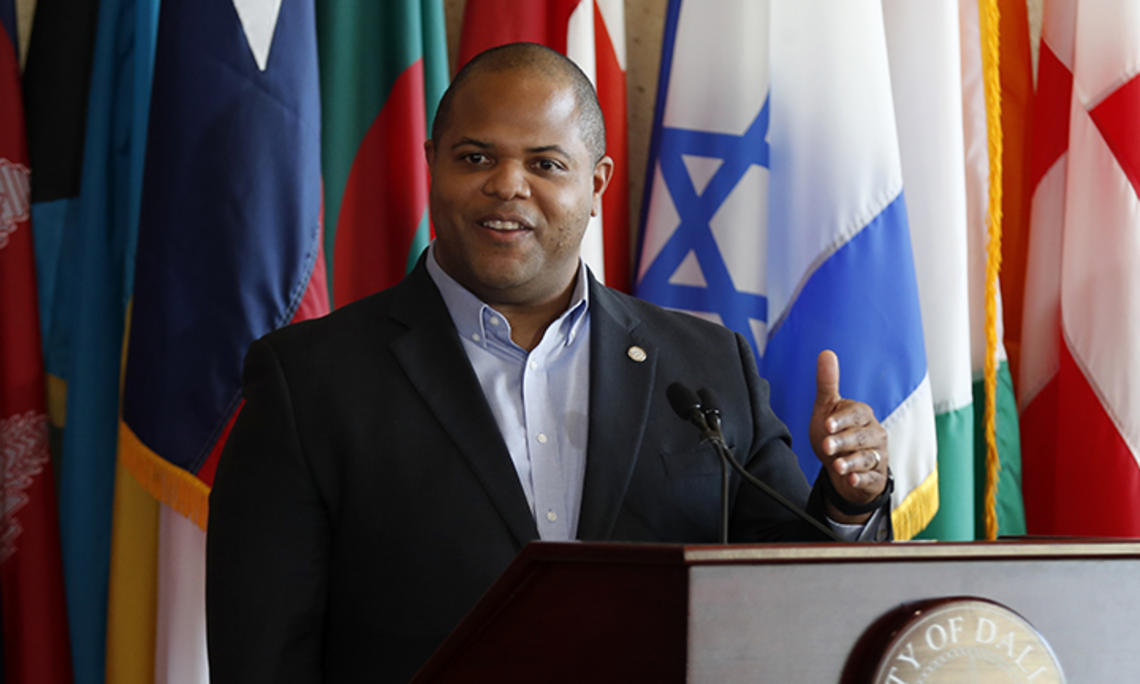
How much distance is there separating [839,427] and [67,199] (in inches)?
66.1

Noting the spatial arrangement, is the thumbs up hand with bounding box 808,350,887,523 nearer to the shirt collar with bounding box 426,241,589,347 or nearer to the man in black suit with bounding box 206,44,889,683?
the man in black suit with bounding box 206,44,889,683

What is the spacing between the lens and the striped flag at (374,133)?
7.61ft

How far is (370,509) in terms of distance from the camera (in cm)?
151

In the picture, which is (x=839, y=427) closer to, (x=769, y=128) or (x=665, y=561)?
(x=665, y=561)

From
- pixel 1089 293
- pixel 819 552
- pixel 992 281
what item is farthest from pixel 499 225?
pixel 1089 293

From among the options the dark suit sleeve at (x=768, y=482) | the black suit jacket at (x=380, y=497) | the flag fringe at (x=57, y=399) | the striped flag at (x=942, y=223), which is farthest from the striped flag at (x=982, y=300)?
the flag fringe at (x=57, y=399)

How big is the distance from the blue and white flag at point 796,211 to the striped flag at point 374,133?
553 millimetres

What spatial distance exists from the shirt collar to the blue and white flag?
0.77m

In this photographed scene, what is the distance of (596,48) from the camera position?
2.55 metres

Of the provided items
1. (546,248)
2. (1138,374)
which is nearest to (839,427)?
(546,248)

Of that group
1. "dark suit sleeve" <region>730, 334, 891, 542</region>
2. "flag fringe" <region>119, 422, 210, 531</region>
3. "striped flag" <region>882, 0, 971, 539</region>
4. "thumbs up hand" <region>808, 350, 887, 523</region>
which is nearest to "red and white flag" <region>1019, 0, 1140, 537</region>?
"striped flag" <region>882, 0, 971, 539</region>

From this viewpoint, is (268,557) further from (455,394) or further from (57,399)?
(57,399)

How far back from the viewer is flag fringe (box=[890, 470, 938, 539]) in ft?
7.83

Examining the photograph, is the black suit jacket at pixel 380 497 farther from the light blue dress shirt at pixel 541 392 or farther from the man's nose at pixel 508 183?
the man's nose at pixel 508 183
